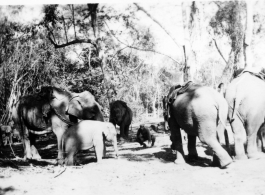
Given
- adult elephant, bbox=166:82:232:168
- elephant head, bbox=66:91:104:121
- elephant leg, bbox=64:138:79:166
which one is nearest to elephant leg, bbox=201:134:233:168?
adult elephant, bbox=166:82:232:168

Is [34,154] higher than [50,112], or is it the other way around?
[50,112]

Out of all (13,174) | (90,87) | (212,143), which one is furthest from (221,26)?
(13,174)

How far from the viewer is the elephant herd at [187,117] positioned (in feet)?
9.52

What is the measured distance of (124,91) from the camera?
5676 millimetres

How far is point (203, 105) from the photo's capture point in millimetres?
2898

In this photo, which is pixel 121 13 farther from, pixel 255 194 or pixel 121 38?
pixel 255 194

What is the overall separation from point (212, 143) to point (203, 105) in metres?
0.36

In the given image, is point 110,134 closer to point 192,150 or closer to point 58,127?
point 58,127

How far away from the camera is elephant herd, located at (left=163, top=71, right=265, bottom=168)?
288 centimetres

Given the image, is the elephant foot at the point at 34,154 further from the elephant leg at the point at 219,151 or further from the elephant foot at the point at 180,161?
the elephant leg at the point at 219,151

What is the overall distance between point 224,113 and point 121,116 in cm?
349

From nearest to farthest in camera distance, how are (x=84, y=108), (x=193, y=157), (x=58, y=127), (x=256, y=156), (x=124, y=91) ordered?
(x=256, y=156), (x=193, y=157), (x=58, y=127), (x=84, y=108), (x=124, y=91)

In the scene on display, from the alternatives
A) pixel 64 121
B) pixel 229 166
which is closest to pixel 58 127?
pixel 64 121

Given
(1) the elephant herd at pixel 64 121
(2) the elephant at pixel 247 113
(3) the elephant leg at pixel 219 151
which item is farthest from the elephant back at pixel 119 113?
(3) the elephant leg at pixel 219 151
